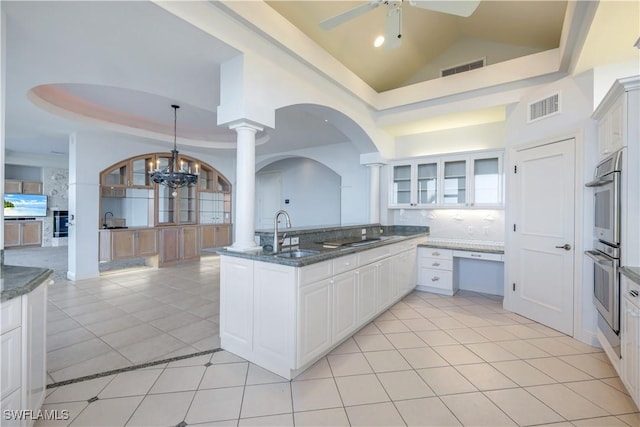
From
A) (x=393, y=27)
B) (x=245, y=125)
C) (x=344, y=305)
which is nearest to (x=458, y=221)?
(x=344, y=305)

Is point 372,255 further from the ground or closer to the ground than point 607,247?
closer to the ground

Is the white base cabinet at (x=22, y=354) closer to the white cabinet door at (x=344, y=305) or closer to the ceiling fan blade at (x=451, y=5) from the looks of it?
the white cabinet door at (x=344, y=305)

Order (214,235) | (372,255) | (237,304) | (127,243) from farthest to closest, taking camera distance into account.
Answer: (214,235), (127,243), (372,255), (237,304)

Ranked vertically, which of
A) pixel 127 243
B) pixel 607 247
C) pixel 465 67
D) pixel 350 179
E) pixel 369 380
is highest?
pixel 465 67

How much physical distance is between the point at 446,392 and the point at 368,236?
2.71 m

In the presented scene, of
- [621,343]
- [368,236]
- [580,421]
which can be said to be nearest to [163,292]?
[368,236]

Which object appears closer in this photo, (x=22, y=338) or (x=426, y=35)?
(x=22, y=338)

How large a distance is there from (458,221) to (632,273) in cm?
282


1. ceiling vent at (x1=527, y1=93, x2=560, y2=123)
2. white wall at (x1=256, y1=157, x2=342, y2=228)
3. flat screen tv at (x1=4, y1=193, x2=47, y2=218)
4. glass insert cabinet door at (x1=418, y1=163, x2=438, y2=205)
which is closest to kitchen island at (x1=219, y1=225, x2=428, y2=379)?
glass insert cabinet door at (x1=418, y1=163, x2=438, y2=205)

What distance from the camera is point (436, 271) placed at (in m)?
4.24

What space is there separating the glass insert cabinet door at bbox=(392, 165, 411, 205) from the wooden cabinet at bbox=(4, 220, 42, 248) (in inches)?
422

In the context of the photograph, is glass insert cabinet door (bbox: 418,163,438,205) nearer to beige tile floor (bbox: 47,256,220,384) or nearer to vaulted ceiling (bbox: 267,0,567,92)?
vaulted ceiling (bbox: 267,0,567,92)

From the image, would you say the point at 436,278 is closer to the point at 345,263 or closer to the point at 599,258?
the point at 599,258

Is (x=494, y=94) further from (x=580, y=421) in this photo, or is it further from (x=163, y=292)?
(x=163, y=292)
